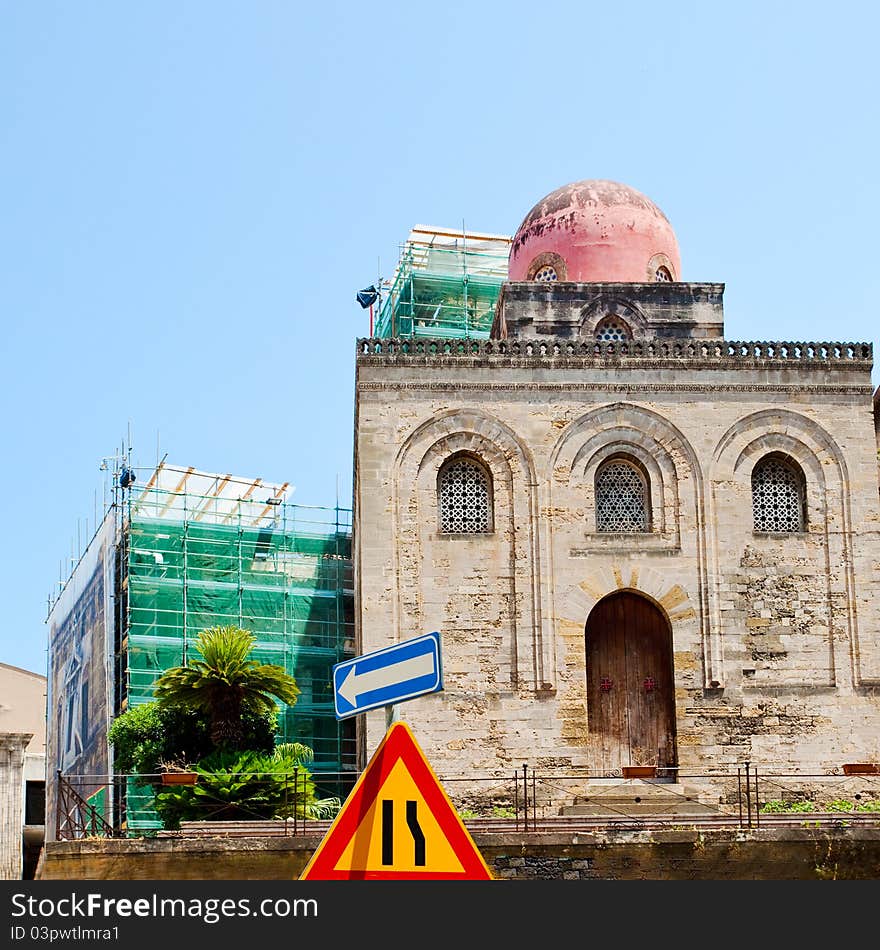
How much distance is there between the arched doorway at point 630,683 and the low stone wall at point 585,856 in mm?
7133

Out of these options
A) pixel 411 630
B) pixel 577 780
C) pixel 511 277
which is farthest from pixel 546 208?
pixel 577 780

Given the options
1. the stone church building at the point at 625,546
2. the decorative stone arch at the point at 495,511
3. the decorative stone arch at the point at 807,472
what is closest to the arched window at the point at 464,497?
the stone church building at the point at 625,546

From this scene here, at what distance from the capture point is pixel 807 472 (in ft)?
96.3

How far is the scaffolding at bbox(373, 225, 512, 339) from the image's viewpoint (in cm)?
4109

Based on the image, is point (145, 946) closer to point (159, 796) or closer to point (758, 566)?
point (159, 796)

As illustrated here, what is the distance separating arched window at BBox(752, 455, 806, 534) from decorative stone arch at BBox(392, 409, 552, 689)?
4.17 metres

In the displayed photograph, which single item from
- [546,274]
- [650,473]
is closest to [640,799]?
[650,473]

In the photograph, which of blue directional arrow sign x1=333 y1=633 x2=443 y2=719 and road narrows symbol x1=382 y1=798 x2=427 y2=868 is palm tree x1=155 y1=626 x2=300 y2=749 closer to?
blue directional arrow sign x1=333 y1=633 x2=443 y2=719

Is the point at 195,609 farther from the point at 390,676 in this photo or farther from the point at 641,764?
the point at 390,676

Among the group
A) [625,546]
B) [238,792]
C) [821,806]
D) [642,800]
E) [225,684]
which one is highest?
[625,546]

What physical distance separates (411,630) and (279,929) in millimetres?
20392

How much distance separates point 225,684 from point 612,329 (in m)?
10.6

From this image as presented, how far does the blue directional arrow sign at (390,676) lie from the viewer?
335 inches

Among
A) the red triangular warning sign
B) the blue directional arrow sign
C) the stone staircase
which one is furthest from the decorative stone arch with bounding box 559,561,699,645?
the red triangular warning sign
